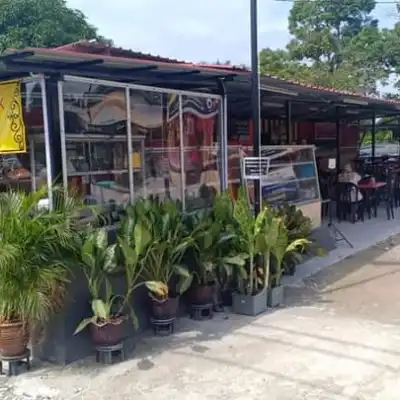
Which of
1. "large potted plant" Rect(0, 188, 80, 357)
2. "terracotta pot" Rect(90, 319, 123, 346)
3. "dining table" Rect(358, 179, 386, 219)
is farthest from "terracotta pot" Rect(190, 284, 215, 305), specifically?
"dining table" Rect(358, 179, 386, 219)

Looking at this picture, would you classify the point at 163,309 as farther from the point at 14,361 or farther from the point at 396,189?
the point at 396,189

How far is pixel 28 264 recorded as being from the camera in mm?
3857

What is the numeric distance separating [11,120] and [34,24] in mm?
16738

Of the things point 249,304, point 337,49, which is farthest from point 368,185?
point 337,49

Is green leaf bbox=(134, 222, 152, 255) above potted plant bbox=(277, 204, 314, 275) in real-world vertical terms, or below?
above

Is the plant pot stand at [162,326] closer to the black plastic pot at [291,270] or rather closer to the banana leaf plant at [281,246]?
the banana leaf plant at [281,246]

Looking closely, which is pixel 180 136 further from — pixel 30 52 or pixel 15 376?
pixel 15 376

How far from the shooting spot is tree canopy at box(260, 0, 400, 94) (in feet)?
93.6

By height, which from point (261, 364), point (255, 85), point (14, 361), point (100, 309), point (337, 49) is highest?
point (337, 49)

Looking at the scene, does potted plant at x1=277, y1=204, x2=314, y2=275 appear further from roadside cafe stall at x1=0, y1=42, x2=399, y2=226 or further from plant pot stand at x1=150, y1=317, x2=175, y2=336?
plant pot stand at x1=150, y1=317, x2=175, y2=336

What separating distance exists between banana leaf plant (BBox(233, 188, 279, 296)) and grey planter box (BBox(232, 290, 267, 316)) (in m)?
0.05

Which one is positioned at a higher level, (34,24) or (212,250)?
(34,24)

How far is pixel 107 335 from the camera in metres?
4.10

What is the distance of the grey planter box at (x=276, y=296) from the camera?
545cm
